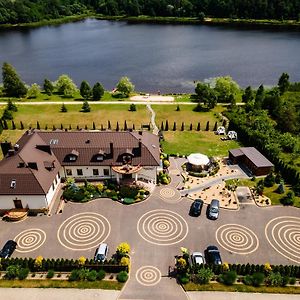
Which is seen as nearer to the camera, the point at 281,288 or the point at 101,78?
the point at 281,288

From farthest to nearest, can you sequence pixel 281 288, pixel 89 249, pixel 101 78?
pixel 101 78 < pixel 89 249 < pixel 281 288

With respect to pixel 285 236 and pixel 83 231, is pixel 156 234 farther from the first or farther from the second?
pixel 285 236

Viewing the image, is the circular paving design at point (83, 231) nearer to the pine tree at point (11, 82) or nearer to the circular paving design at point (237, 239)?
the circular paving design at point (237, 239)

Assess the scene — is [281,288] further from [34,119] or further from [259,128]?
[34,119]

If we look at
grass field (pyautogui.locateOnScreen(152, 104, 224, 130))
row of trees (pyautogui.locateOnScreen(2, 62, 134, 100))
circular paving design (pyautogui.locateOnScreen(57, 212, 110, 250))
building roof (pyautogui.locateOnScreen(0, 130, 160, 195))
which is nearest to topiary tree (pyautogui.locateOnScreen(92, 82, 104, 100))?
row of trees (pyautogui.locateOnScreen(2, 62, 134, 100))

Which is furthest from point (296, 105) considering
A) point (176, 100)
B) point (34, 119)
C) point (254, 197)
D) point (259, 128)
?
point (34, 119)
